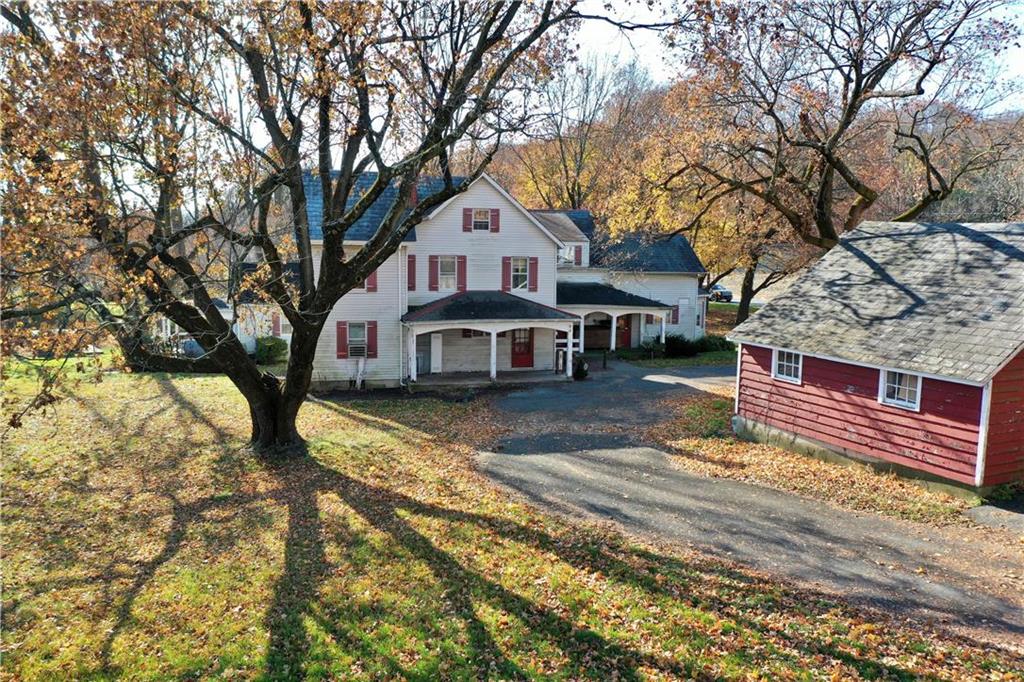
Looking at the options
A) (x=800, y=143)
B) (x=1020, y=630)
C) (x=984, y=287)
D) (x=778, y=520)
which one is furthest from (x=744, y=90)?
(x=1020, y=630)

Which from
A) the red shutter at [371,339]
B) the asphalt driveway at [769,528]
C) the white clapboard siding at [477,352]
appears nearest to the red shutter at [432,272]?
the white clapboard siding at [477,352]

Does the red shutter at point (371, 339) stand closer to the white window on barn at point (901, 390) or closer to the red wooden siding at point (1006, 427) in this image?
the white window on barn at point (901, 390)

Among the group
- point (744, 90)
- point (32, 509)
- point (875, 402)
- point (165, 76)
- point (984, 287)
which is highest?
point (744, 90)

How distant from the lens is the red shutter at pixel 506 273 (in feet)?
90.7

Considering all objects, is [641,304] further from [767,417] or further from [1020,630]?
[1020,630]

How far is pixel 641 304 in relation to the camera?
33.7 meters

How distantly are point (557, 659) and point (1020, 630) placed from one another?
5.77m

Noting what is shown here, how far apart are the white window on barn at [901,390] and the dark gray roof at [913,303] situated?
0.46m

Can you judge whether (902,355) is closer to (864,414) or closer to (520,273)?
(864,414)

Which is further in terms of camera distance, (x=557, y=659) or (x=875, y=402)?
(x=875, y=402)

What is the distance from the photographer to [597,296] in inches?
1331

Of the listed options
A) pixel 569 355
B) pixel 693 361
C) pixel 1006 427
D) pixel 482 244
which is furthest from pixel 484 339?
pixel 1006 427

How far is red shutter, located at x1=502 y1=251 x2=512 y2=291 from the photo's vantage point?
2766 centimetres

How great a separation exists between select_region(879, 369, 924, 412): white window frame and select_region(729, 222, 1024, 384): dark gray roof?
38 cm
